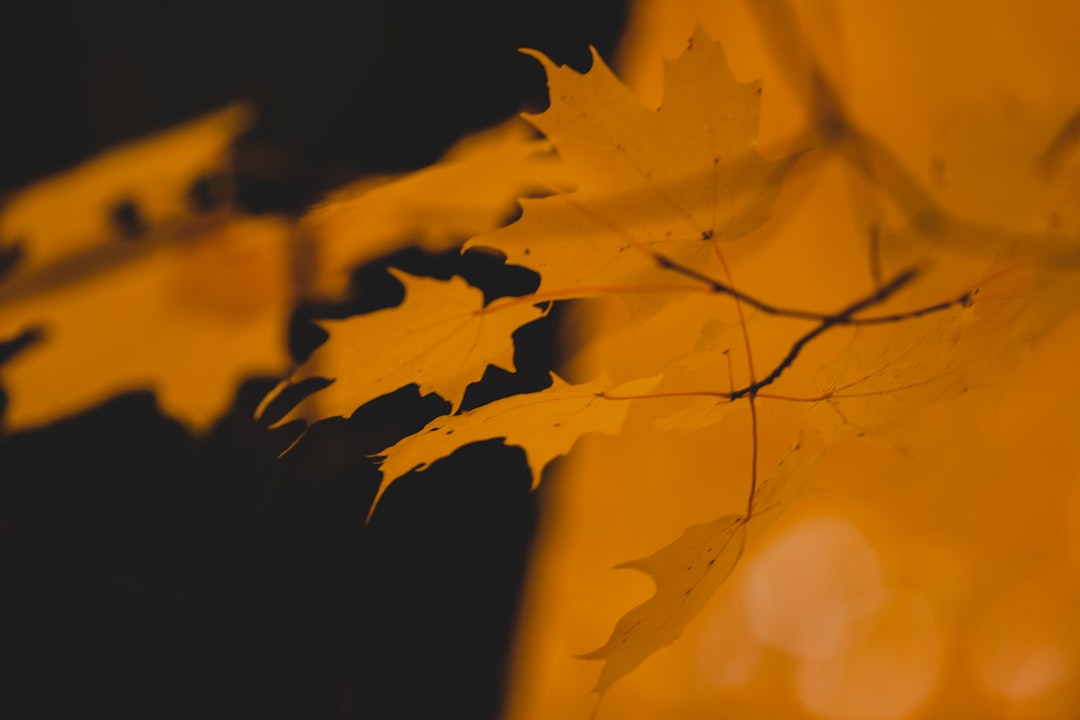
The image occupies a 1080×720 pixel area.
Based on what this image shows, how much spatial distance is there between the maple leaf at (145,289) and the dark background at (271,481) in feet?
0.27

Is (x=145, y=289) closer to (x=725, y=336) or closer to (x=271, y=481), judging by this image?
(x=271, y=481)

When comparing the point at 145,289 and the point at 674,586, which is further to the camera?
the point at 145,289

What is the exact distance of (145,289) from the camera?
781mm

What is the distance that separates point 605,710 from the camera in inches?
37.7

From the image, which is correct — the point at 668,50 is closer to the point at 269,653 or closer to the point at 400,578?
the point at 400,578

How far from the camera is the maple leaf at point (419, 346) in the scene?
0.40 m

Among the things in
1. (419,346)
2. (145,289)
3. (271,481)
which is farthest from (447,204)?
(271,481)

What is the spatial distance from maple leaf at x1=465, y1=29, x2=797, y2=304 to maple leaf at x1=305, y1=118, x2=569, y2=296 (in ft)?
0.54

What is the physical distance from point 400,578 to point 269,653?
219mm

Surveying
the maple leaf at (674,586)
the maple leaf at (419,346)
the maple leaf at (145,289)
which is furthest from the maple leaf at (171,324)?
the maple leaf at (674,586)

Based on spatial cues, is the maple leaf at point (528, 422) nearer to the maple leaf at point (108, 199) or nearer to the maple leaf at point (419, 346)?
the maple leaf at point (419, 346)

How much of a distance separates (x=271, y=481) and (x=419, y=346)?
616mm

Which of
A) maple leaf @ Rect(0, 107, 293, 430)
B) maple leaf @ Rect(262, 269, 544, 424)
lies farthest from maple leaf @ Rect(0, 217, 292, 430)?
maple leaf @ Rect(262, 269, 544, 424)

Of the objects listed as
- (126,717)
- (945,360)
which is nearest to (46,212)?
(126,717)
